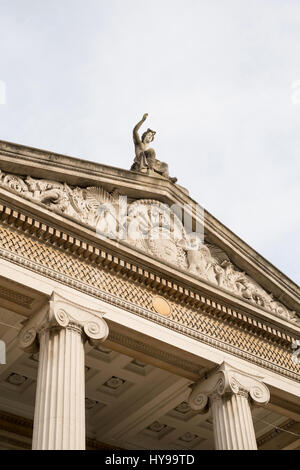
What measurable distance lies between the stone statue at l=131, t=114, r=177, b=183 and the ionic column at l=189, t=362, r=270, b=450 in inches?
204

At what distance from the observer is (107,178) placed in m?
17.2

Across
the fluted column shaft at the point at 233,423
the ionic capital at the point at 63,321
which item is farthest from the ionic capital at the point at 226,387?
the ionic capital at the point at 63,321

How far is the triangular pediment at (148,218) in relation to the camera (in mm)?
15875

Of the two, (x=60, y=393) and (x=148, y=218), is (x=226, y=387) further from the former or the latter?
(x=148, y=218)

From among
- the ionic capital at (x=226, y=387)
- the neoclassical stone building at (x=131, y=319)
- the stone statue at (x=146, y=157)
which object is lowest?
the ionic capital at (x=226, y=387)

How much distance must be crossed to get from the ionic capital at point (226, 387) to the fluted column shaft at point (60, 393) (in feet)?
11.5

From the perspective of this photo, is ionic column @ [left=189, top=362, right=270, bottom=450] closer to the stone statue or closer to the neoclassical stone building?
the neoclassical stone building

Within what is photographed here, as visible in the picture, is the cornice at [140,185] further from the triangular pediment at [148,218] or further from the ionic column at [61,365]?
the ionic column at [61,365]

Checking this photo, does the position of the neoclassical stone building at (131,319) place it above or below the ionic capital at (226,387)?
above

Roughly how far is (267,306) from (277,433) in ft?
11.5

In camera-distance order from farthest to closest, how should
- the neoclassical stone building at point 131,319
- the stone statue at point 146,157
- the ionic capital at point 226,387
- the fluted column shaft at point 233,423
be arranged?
the stone statue at point 146,157 → the ionic capital at point 226,387 → the fluted column shaft at point 233,423 → the neoclassical stone building at point 131,319

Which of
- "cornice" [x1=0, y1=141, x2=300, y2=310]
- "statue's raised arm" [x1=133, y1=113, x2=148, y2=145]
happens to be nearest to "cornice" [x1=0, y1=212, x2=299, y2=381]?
"cornice" [x1=0, y1=141, x2=300, y2=310]
